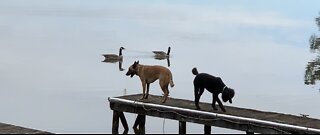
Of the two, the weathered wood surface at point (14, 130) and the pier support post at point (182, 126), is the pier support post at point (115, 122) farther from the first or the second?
the weathered wood surface at point (14, 130)

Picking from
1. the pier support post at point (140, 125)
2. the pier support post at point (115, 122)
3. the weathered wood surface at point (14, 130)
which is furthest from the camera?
the pier support post at point (140, 125)

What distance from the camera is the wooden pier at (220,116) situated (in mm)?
12772

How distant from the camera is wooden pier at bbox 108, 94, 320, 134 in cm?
1277

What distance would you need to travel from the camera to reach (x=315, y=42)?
45.9 m

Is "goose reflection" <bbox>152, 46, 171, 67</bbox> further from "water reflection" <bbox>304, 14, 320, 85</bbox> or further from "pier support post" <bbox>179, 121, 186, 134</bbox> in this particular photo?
"pier support post" <bbox>179, 121, 186, 134</bbox>

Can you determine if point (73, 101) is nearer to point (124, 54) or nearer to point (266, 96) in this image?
point (266, 96)

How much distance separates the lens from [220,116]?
13.5m

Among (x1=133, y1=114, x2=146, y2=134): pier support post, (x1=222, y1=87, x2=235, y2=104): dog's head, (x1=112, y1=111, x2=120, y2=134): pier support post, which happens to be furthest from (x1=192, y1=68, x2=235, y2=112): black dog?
(x1=133, y1=114, x2=146, y2=134): pier support post

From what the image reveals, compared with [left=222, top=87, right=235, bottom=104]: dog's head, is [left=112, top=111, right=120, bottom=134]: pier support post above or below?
below

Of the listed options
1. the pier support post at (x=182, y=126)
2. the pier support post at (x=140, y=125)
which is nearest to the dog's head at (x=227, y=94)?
the pier support post at (x=182, y=126)

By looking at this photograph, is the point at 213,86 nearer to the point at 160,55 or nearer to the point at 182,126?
the point at 182,126

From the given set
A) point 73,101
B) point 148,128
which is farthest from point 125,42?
point 148,128

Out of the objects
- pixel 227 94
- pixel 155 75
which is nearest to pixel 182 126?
pixel 155 75

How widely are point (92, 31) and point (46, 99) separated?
37.1 metres
